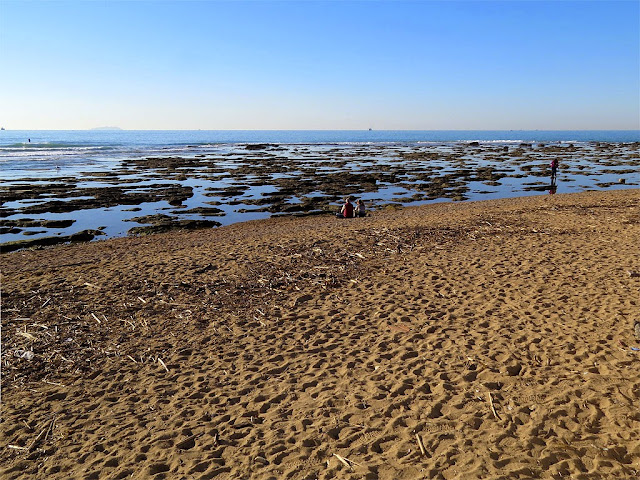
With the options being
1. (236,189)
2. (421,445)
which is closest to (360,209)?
(236,189)

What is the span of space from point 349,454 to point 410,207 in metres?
20.4

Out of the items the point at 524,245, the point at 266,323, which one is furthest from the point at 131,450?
the point at 524,245

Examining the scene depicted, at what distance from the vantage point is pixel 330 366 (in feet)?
21.5

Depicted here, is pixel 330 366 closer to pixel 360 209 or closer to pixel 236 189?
pixel 360 209

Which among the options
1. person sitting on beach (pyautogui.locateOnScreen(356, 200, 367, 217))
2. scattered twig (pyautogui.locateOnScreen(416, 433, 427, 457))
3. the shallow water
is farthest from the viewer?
the shallow water

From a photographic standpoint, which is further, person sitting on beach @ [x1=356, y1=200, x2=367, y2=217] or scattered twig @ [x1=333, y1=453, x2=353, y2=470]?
person sitting on beach @ [x1=356, y1=200, x2=367, y2=217]

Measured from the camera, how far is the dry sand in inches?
185

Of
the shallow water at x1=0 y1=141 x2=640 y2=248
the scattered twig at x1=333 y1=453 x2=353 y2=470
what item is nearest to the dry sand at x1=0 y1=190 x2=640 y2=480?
the scattered twig at x1=333 y1=453 x2=353 y2=470

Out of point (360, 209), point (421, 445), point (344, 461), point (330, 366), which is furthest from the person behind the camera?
point (360, 209)

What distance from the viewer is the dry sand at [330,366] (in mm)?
4699

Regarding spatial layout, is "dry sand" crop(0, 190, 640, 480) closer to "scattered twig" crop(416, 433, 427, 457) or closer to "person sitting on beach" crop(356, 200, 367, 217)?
"scattered twig" crop(416, 433, 427, 457)

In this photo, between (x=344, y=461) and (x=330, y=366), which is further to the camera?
(x=330, y=366)

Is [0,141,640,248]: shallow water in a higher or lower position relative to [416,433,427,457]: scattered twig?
higher

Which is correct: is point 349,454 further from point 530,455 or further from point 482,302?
point 482,302
